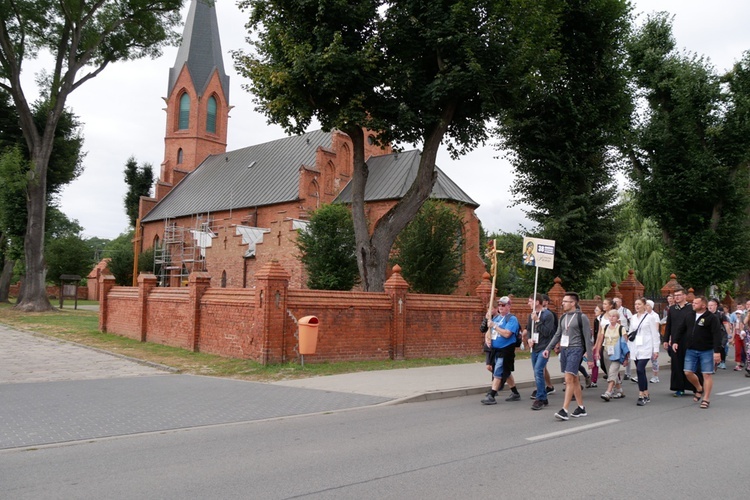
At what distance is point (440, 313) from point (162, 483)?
12.8 m

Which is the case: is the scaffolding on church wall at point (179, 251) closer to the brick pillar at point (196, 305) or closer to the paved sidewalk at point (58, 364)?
the paved sidewalk at point (58, 364)

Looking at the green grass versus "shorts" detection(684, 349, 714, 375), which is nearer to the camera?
"shorts" detection(684, 349, 714, 375)

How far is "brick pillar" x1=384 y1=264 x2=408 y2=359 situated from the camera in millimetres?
16359

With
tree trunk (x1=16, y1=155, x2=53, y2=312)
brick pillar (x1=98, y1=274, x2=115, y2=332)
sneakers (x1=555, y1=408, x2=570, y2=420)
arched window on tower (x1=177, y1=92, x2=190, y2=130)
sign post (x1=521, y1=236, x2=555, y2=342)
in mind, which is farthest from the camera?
arched window on tower (x1=177, y1=92, x2=190, y2=130)

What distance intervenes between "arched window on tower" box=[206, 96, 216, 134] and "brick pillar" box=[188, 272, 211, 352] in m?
44.5

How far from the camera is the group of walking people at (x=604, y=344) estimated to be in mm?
9047

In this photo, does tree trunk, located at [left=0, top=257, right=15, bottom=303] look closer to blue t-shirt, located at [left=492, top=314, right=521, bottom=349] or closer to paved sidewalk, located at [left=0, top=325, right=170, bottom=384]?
paved sidewalk, located at [left=0, top=325, right=170, bottom=384]

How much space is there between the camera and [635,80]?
2852 cm

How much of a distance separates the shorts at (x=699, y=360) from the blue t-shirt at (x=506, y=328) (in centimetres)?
320

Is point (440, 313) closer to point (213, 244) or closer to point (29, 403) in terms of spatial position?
point (29, 403)

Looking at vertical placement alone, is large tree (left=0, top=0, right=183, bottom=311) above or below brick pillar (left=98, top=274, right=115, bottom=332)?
above

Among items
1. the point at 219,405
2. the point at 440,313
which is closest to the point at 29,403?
the point at 219,405

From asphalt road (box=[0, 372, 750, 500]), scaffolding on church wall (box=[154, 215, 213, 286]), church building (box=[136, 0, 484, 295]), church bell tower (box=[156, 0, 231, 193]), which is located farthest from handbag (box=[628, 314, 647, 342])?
church bell tower (box=[156, 0, 231, 193])

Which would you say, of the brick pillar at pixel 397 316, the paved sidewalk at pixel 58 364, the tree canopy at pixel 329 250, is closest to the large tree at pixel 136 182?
the tree canopy at pixel 329 250
